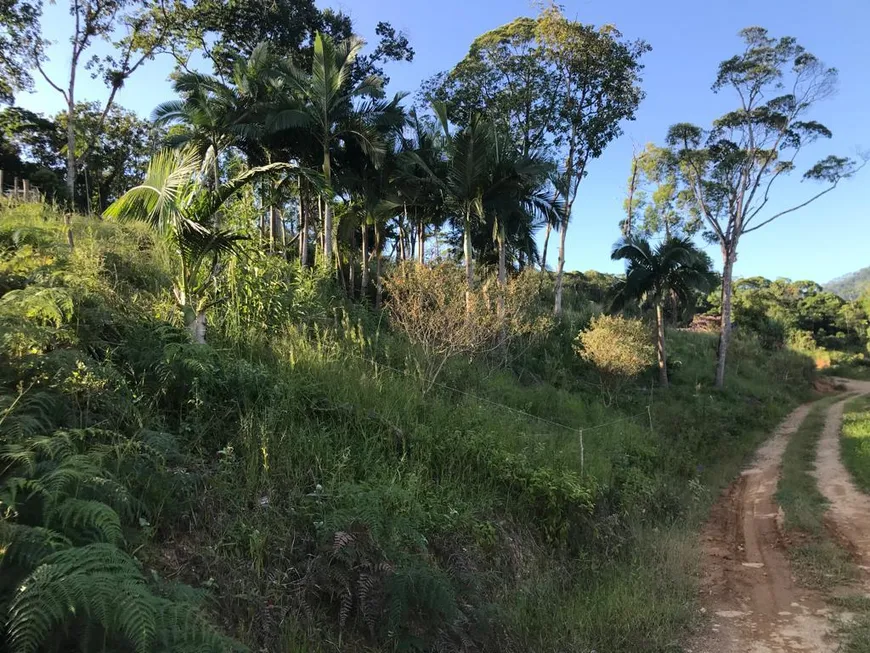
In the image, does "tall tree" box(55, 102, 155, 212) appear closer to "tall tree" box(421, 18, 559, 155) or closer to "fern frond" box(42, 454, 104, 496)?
"tall tree" box(421, 18, 559, 155)

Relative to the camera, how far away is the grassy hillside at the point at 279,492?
115 inches

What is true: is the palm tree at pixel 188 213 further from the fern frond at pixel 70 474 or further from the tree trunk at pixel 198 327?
the fern frond at pixel 70 474

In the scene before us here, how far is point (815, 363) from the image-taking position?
36500mm

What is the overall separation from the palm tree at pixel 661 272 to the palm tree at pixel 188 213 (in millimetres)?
20018

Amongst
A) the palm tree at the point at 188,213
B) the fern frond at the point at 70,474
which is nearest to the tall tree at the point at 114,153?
the palm tree at the point at 188,213

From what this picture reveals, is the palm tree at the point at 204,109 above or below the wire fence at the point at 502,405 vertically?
above

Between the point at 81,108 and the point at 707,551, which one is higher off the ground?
the point at 81,108

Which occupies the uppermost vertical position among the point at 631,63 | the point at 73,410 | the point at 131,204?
the point at 631,63

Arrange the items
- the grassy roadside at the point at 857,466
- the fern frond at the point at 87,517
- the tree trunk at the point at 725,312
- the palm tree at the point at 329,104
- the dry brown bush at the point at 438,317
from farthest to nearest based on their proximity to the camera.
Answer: the tree trunk at the point at 725,312 < the palm tree at the point at 329,104 < the dry brown bush at the point at 438,317 < the grassy roadside at the point at 857,466 < the fern frond at the point at 87,517

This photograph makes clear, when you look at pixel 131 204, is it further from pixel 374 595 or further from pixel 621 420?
pixel 621 420

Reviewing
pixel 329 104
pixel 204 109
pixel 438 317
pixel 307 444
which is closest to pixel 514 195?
pixel 329 104

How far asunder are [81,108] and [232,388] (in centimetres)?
3381

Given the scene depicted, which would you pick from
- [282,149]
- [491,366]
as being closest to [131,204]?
[491,366]

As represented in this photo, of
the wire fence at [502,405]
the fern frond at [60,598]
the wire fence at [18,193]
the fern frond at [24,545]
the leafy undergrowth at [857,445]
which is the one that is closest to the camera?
the fern frond at [60,598]
